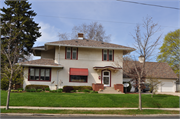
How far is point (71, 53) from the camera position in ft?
77.0

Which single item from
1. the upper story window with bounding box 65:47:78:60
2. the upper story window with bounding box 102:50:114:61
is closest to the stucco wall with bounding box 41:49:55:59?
the upper story window with bounding box 65:47:78:60

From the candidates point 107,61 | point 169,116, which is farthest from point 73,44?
point 169,116

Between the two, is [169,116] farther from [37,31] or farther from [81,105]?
[37,31]

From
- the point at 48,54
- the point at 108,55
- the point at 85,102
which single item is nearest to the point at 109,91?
the point at 108,55

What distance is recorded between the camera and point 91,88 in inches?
901

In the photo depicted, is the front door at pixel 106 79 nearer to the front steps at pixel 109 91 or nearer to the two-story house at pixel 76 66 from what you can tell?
the two-story house at pixel 76 66

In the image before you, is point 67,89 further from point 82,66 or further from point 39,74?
point 39,74

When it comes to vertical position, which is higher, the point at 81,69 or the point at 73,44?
the point at 73,44

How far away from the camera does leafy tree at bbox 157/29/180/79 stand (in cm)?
4160

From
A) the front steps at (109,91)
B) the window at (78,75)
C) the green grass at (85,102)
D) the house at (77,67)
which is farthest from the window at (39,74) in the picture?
the green grass at (85,102)

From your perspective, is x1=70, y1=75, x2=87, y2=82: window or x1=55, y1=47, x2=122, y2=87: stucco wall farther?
x1=70, y1=75, x2=87, y2=82: window

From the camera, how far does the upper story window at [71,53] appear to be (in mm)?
23369

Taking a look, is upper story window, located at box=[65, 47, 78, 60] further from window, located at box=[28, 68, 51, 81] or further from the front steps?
the front steps

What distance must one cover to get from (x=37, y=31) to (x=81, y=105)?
67.9 ft
